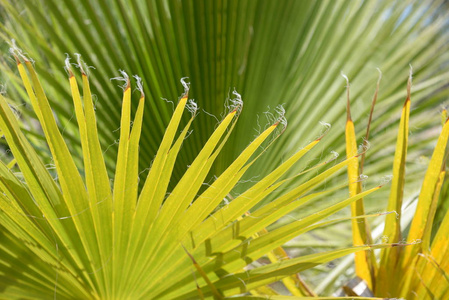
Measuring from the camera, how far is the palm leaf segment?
0.68m

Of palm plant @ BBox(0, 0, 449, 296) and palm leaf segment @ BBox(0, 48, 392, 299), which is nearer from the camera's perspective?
palm leaf segment @ BBox(0, 48, 392, 299)

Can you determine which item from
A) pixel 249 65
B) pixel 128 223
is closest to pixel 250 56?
pixel 249 65

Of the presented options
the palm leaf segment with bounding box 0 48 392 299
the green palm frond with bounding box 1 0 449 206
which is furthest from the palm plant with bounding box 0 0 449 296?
the palm leaf segment with bounding box 0 48 392 299

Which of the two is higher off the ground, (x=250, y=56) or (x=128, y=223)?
(x=250, y=56)

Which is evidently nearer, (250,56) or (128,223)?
(128,223)

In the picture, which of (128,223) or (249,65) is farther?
(249,65)

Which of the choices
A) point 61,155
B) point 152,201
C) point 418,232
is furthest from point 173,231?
point 418,232

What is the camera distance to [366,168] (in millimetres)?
1404

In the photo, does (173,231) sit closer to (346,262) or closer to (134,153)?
(134,153)

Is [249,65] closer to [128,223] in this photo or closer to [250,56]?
[250,56]

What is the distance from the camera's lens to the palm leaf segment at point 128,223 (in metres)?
0.68

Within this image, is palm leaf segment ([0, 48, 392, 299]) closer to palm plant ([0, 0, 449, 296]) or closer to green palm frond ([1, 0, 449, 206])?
palm plant ([0, 0, 449, 296])

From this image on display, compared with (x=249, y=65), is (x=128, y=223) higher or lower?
lower

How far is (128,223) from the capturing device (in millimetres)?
708
